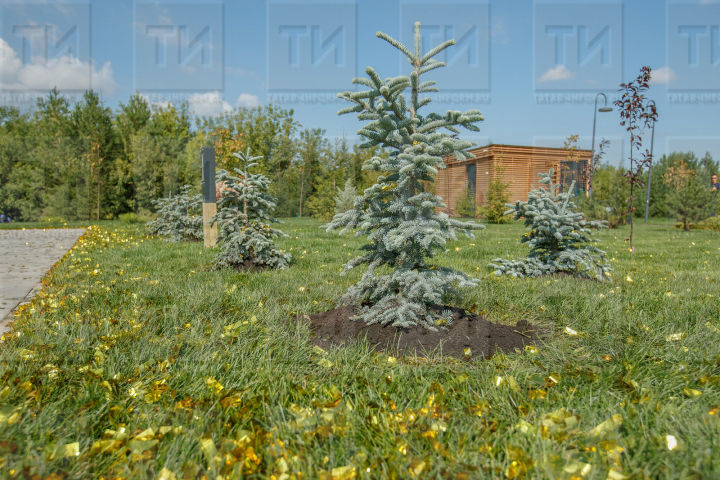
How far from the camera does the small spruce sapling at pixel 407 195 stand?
8.99 ft

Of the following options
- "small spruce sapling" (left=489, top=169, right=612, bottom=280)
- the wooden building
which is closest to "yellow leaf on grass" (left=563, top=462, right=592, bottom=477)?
"small spruce sapling" (left=489, top=169, right=612, bottom=280)

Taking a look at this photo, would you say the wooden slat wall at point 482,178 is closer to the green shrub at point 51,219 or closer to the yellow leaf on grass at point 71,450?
the green shrub at point 51,219

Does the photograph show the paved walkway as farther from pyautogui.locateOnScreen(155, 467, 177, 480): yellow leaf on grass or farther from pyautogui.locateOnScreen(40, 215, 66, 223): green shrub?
pyautogui.locateOnScreen(40, 215, 66, 223): green shrub

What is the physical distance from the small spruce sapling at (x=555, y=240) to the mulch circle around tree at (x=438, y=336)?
2106 millimetres

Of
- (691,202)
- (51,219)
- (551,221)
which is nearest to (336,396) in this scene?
(551,221)

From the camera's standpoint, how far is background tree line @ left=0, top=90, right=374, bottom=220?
784 inches

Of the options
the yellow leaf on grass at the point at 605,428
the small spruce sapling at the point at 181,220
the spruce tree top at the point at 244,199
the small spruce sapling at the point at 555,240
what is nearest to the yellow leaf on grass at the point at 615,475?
the yellow leaf on grass at the point at 605,428

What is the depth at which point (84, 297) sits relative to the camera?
149 inches

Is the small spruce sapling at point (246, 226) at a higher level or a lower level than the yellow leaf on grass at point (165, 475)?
higher

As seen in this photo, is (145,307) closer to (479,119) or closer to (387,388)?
(387,388)

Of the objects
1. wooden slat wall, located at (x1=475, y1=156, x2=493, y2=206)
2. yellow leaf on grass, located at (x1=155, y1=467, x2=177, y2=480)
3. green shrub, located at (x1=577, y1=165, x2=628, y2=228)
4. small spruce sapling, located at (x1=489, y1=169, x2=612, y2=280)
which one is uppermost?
wooden slat wall, located at (x1=475, y1=156, x2=493, y2=206)

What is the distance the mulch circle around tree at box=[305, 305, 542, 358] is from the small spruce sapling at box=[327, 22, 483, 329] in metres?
0.08

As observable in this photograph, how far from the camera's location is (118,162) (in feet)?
68.2

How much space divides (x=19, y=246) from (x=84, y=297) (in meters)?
7.31
